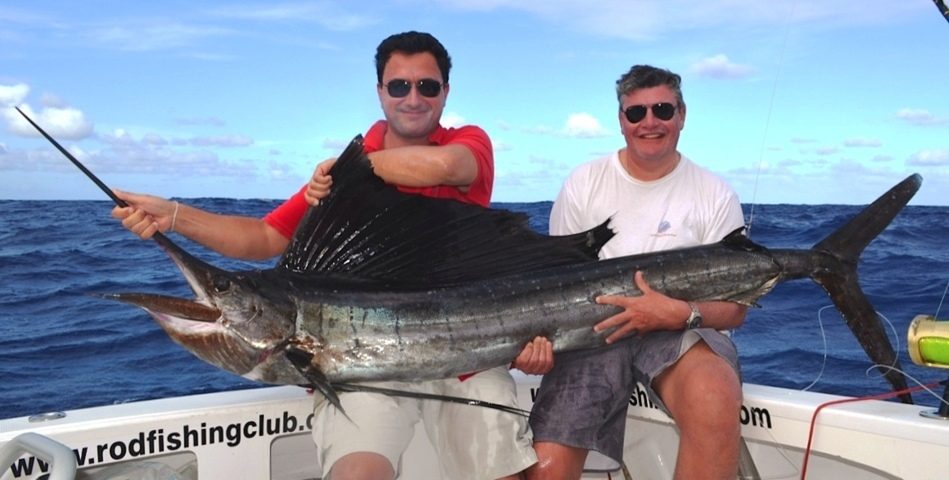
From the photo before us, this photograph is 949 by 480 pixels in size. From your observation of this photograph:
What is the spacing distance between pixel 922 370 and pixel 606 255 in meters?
2.77

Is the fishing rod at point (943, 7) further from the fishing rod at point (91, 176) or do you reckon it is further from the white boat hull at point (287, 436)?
the fishing rod at point (91, 176)

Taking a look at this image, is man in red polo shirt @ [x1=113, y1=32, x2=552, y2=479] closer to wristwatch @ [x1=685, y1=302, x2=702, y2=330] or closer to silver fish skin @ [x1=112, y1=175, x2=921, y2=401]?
silver fish skin @ [x1=112, y1=175, x2=921, y2=401]

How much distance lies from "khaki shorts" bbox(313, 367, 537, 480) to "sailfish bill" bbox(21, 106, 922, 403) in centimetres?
11

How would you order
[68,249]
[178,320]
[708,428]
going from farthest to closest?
1. [68,249]
2. [708,428]
3. [178,320]

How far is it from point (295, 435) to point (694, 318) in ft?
4.12

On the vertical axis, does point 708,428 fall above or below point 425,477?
above

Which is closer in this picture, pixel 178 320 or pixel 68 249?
pixel 178 320

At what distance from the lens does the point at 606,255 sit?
275cm

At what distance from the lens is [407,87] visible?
2.54 m

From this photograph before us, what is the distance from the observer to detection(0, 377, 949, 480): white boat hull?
2293 mm

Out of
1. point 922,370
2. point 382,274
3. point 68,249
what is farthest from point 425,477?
point 68,249

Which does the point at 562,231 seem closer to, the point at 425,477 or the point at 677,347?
the point at 677,347

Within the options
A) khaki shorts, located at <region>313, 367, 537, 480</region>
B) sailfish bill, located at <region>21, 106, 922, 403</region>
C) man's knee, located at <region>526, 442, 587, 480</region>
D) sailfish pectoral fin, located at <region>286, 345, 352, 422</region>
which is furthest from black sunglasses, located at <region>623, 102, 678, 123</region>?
sailfish pectoral fin, located at <region>286, 345, 352, 422</region>

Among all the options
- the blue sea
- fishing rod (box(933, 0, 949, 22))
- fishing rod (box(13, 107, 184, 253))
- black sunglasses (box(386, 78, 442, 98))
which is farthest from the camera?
the blue sea
